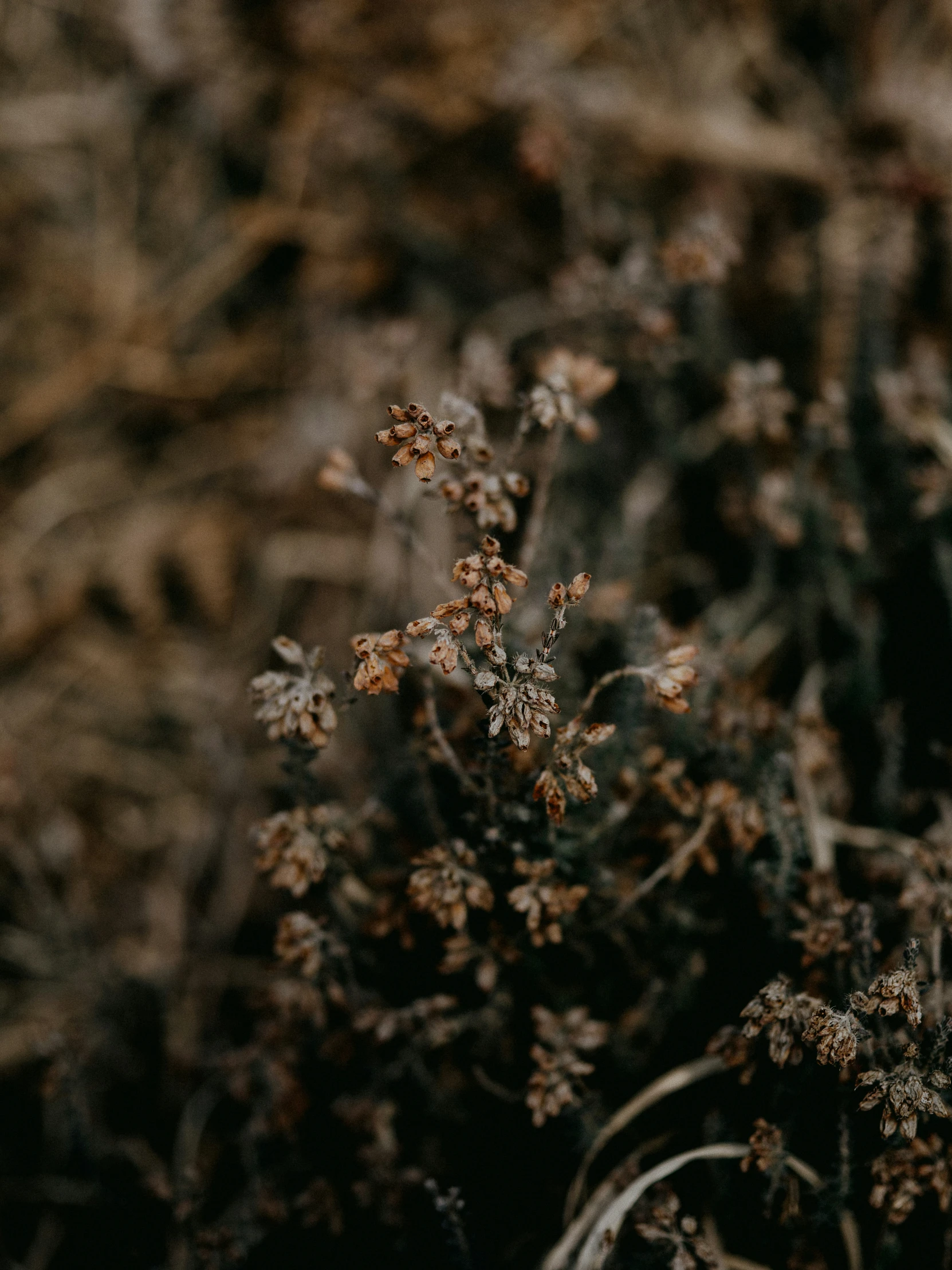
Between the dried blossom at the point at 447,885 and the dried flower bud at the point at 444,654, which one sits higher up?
the dried flower bud at the point at 444,654

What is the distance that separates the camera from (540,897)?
1460 mm

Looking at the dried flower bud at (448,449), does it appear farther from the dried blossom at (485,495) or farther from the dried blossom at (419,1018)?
the dried blossom at (419,1018)

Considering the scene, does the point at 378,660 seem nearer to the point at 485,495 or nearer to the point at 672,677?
the point at 485,495

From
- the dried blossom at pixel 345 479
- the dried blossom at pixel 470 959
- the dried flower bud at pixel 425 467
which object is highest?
the dried blossom at pixel 345 479

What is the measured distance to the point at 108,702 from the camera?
10.6 feet

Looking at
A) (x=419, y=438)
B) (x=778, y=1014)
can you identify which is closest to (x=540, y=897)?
(x=778, y=1014)

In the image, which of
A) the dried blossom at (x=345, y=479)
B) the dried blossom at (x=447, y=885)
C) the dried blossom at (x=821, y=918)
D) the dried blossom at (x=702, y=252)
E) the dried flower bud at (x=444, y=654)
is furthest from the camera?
the dried blossom at (x=702, y=252)

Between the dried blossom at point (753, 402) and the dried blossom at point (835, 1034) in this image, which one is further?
the dried blossom at point (753, 402)

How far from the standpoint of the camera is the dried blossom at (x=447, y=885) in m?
1.39

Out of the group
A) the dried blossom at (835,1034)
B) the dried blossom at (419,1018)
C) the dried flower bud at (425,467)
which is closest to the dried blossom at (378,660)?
the dried flower bud at (425,467)

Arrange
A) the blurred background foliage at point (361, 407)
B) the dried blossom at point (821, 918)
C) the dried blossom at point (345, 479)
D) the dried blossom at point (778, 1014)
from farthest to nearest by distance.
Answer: the blurred background foliage at point (361, 407) < the dried blossom at point (345, 479) < the dried blossom at point (821, 918) < the dried blossom at point (778, 1014)

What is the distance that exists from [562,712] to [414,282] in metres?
2.28

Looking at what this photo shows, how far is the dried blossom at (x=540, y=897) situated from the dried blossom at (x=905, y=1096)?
50 centimetres

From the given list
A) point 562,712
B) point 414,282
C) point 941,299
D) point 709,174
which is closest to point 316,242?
point 414,282
